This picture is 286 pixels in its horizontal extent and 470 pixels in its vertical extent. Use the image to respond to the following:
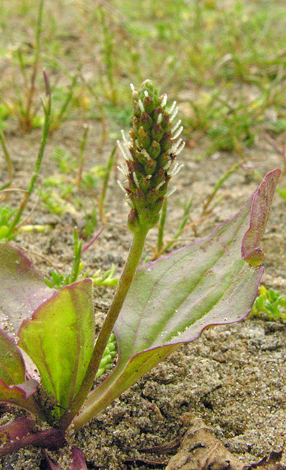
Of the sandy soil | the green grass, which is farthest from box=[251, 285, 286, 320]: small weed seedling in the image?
the green grass

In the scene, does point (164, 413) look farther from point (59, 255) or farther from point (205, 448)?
point (59, 255)

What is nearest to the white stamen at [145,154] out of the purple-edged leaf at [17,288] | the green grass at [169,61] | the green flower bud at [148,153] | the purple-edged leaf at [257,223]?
the green flower bud at [148,153]

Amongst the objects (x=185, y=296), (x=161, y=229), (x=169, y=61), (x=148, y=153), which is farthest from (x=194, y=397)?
(x=169, y=61)

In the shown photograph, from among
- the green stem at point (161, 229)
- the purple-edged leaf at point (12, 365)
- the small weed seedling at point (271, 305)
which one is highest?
the green stem at point (161, 229)

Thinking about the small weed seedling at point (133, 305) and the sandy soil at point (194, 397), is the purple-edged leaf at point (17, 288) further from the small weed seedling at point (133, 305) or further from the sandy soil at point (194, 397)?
the sandy soil at point (194, 397)

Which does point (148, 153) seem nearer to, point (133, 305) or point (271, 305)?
point (133, 305)

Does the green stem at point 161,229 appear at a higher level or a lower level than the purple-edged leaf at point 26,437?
higher
